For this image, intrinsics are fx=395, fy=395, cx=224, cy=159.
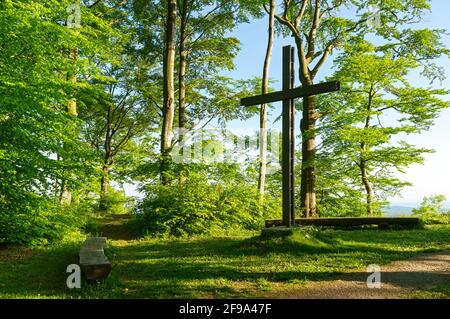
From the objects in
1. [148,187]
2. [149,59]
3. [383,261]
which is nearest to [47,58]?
[148,187]

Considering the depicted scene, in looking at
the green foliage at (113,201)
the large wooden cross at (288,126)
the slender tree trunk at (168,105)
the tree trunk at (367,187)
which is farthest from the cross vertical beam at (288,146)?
the green foliage at (113,201)

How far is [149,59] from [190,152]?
889 centimetres

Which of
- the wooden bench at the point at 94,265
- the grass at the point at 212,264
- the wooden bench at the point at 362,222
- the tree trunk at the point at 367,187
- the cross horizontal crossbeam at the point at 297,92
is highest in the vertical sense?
the cross horizontal crossbeam at the point at 297,92

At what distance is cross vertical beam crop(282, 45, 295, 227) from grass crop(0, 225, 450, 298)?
0.72 meters

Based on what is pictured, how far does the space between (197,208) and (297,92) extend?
6.65m

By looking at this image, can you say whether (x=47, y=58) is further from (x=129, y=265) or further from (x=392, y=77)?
(x=392, y=77)

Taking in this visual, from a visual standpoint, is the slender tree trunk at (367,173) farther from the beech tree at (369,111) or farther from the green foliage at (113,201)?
the green foliage at (113,201)

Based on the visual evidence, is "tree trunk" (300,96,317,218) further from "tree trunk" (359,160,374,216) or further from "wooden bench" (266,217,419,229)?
"tree trunk" (359,160,374,216)

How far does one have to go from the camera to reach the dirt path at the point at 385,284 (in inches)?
229

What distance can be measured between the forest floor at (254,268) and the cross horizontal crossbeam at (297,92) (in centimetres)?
342

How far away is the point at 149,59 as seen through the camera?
24.2m

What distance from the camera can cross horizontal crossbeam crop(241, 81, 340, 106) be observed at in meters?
9.02

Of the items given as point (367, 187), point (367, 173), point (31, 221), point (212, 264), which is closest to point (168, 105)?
point (31, 221)

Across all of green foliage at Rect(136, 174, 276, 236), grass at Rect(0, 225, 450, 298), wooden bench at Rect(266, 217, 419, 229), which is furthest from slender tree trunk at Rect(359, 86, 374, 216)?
grass at Rect(0, 225, 450, 298)
